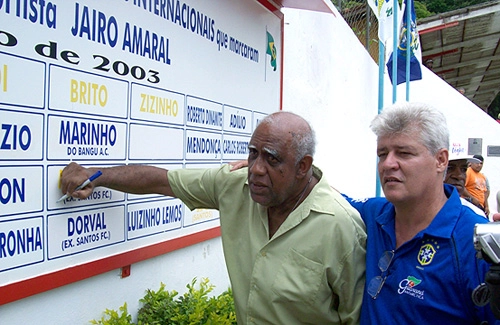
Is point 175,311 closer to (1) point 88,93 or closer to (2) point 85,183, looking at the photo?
(2) point 85,183

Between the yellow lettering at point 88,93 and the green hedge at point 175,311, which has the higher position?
the yellow lettering at point 88,93

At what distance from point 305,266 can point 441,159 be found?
684mm

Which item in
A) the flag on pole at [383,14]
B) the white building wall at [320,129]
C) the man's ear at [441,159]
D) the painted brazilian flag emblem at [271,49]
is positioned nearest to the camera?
the man's ear at [441,159]

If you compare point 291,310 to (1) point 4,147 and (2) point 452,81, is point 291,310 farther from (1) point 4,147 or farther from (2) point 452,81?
(2) point 452,81

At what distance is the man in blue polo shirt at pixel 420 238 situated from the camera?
5.28 ft

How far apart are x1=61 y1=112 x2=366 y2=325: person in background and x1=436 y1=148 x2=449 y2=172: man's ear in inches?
17.1

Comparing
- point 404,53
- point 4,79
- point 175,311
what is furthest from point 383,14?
point 4,79

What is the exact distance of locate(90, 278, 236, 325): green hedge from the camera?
2.46m

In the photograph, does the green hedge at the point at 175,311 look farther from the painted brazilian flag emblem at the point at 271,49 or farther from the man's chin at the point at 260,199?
the painted brazilian flag emblem at the point at 271,49

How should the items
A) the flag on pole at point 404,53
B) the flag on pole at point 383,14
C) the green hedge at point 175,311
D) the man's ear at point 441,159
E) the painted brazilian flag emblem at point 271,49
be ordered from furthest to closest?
1. the flag on pole at point 404,53
2. the flag on pole at point 383,14
3. the painted brazilian flag emblem at point 271,49
4. the green hedge at point 175,311
5. the man's ear at point 441,159

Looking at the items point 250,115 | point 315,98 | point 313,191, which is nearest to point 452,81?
point 315,98

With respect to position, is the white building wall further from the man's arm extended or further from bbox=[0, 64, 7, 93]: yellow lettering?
bbox=[0, 64, 7, 93]: yellow lettering

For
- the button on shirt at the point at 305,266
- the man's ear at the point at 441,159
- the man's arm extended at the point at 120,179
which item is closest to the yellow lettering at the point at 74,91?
the man's arm extended at the point at 120,179

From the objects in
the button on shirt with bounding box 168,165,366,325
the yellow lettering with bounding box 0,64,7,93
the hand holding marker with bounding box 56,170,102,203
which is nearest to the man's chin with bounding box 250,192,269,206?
the button on shirt with bounding box 168,165,366,325
